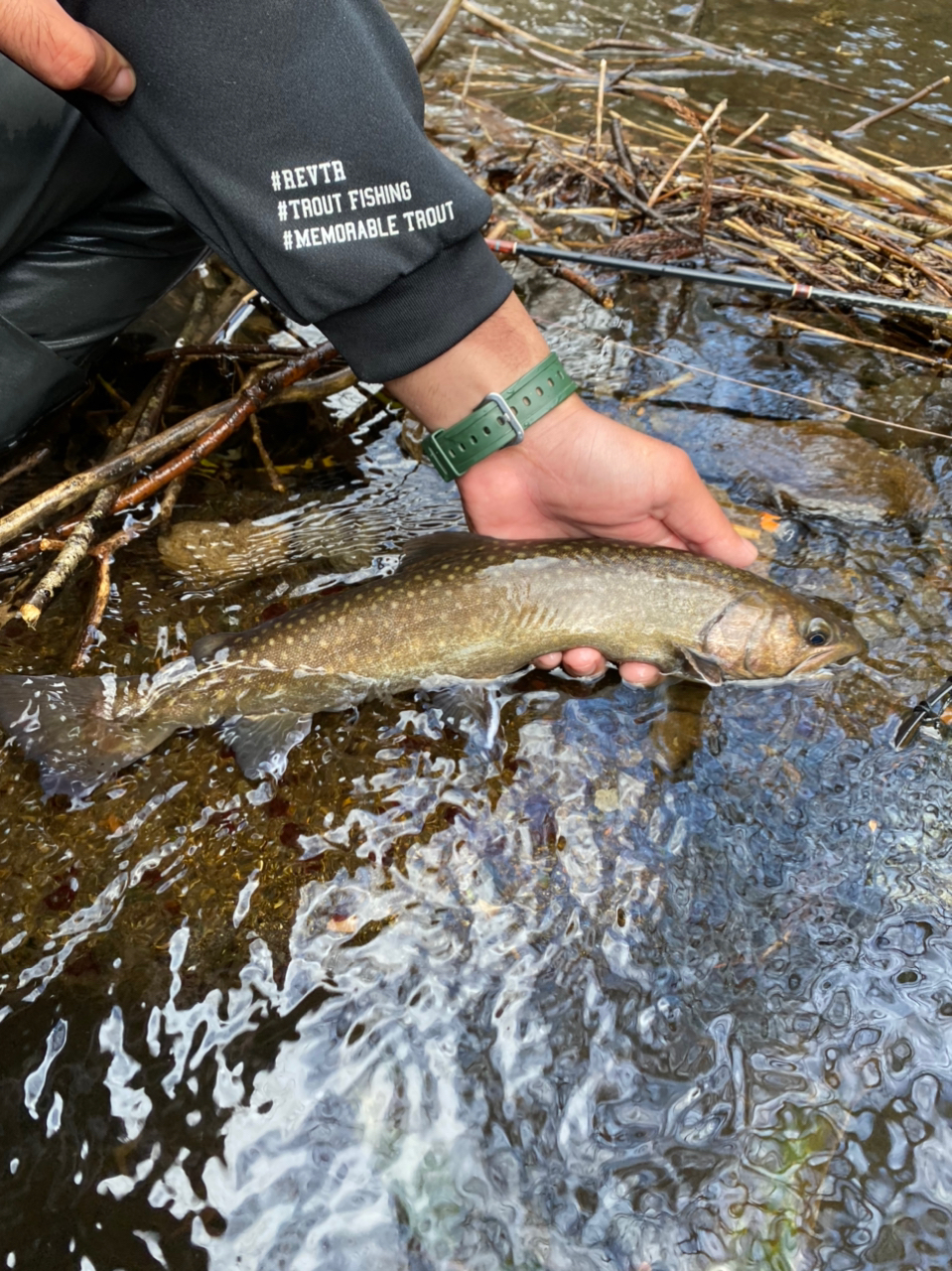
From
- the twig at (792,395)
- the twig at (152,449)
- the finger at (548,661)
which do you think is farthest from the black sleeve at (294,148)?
the twig at (792,395)

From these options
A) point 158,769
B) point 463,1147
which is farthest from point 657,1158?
point 158,769

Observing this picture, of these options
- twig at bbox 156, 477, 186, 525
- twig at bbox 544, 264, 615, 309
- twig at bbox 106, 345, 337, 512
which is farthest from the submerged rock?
twig at bbox 156, 477, 186, 525

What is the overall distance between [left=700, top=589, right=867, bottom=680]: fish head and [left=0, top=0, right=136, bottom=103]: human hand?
237 cm

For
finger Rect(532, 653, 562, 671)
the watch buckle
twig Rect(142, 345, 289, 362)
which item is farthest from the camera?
twig Rect(142, 345, 289, 362)

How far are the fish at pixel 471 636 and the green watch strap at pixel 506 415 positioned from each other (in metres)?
0.34

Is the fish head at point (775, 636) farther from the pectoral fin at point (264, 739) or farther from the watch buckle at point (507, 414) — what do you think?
the pectoral fin at point (264, 739)

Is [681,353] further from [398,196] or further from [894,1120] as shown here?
[894,1120]

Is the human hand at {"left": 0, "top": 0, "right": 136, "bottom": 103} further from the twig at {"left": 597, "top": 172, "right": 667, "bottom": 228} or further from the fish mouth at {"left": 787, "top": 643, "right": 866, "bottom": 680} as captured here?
the twig at {"left": 597, "top": 172, "right": 667, "bottom": 228}

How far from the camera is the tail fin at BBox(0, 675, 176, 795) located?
2.66 metres

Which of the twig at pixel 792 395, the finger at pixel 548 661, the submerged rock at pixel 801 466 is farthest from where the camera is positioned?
the twig at pixel 792 395

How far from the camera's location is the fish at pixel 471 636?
9.29ft

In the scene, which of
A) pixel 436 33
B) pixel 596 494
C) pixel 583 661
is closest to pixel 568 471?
pixel 596 494

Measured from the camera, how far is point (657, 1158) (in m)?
2.13

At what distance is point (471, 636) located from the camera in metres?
2.90
